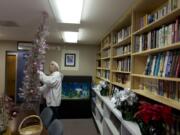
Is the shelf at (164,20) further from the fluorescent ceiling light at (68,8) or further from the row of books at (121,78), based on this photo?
the row of books at (121,78)

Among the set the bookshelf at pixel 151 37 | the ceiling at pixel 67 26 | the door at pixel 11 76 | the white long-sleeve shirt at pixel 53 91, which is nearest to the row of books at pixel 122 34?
the bookshelf at pixel 151 37

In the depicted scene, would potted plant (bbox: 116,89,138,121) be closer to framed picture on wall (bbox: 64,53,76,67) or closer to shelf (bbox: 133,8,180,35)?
shelf (bbox: 133,8,180,35)

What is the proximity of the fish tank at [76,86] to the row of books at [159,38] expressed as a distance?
3822 millimetres

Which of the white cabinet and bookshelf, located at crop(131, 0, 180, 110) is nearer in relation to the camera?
bookshelf, located at crop(131, 0, 180, 110)

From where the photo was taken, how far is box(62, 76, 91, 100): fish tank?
6.36 m

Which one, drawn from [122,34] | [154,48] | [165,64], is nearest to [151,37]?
[154,48]

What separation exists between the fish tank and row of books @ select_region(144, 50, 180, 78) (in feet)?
13.5

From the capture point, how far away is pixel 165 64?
1979mm

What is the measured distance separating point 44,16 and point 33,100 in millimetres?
1332

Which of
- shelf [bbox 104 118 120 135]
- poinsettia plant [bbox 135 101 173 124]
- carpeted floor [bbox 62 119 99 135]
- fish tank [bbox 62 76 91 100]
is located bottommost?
carpeted floor [bbox 62 119 99 135]

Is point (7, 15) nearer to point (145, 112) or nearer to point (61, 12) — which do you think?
point (61, 12)

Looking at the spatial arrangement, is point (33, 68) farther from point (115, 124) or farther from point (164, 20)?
point (164, 20)

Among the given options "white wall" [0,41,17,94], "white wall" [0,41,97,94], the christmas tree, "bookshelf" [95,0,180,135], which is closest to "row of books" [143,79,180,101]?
"bookshelf" [95,0,180,135]

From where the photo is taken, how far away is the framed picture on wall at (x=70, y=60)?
696 centimetres
